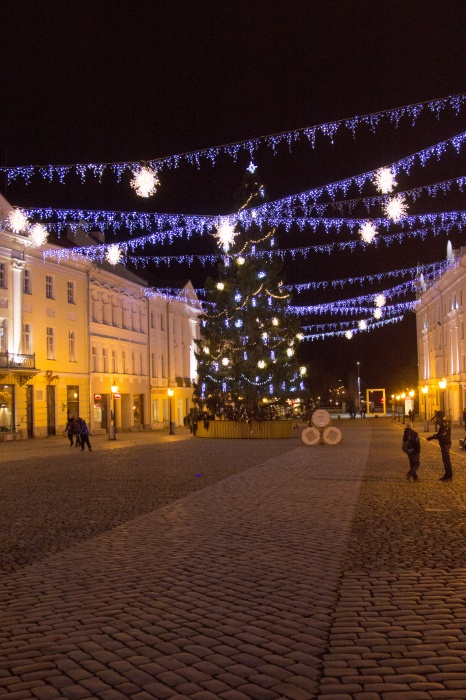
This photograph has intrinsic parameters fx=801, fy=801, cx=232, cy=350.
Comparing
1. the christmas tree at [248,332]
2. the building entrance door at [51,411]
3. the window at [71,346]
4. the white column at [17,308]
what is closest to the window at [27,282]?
the white column at [17,308]

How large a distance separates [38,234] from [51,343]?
29.2 ft

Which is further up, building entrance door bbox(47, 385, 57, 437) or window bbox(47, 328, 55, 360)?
window bbox(47, 328, 55, 360)

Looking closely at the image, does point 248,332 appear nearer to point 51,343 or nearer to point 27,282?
point 51,343

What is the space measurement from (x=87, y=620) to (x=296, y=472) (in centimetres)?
1422

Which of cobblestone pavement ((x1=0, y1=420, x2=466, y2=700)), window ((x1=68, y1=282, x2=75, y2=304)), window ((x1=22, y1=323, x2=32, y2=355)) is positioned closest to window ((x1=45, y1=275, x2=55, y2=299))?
window ((x1=68, y1=282, x2=75, y2=304))

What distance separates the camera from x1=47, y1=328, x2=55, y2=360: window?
4672cm

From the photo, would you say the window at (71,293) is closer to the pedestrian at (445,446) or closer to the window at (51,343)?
the window at (51,343)

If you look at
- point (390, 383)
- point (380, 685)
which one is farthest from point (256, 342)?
point (390, 383)

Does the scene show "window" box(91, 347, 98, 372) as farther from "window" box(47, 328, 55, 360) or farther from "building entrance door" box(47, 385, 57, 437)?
"building entrance door" box(47, 385, 57, 437)

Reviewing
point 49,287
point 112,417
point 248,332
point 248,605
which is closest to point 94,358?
point 112,417

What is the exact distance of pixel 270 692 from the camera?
4836 mm

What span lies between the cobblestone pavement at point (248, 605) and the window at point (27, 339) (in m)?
31.5

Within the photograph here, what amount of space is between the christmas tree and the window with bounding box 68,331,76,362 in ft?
32.2

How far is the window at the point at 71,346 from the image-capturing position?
49388 mm
